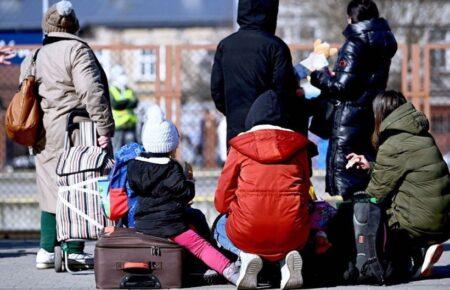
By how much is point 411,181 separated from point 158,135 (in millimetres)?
1859

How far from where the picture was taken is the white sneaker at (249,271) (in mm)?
8172

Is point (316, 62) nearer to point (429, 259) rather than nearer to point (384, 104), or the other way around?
point (384, 104)

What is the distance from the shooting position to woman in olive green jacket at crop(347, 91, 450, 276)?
28.7 ft

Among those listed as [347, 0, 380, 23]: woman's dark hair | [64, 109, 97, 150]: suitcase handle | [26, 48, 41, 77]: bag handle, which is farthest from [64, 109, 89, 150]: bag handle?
[347, 0, 380, 23]: woman's dark hair

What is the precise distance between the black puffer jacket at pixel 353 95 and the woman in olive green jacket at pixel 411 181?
44 cm

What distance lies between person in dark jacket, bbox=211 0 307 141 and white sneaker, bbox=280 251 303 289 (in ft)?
3.96

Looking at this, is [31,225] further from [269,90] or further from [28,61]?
[269,90]

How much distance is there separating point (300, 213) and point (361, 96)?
1567mm

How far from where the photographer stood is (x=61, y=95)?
31.8ft

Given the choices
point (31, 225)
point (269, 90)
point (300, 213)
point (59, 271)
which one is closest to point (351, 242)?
point (300, 213)

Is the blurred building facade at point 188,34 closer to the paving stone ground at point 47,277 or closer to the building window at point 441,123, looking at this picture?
the building window at point 441,123

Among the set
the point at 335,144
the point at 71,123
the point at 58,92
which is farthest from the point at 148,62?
the point at 335,144

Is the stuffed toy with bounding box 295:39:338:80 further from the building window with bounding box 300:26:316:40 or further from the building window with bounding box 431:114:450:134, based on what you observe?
the building window with bounding box 300:26:316:40

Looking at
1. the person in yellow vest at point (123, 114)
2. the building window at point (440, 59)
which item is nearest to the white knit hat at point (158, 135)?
the building window at point (440, 59)
